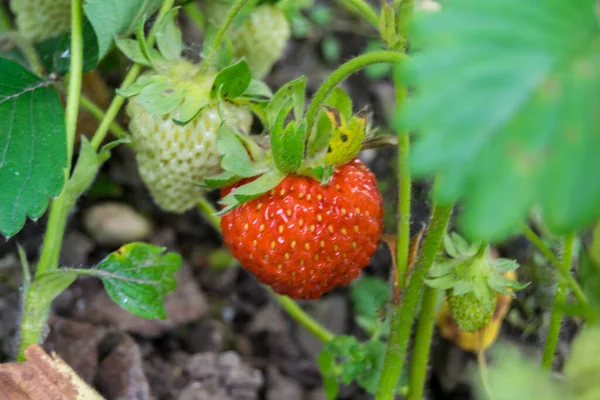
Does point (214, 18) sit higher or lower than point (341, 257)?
higher

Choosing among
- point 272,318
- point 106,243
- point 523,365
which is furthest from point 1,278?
point 523,365

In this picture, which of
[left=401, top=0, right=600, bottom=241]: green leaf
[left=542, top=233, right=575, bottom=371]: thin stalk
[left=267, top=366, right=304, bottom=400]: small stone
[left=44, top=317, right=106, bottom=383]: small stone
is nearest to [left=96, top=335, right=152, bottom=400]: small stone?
[left=44, top=317, right=106, bottom=383]: small stone

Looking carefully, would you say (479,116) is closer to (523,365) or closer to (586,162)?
(586,162)

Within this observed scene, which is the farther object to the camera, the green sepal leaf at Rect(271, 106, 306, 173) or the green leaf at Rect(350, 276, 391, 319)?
the green leaf at Rect(350, 276, 391, 319)

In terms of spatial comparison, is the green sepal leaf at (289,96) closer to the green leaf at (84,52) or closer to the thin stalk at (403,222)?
the thin stalk at (403,222)

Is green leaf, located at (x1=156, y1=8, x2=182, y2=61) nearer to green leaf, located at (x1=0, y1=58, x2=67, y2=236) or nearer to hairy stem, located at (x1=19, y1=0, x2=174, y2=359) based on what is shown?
hairy stem, located at (x1=19, y1=0, x2=174, y2=359)

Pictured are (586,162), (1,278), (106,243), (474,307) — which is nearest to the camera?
(586,162)

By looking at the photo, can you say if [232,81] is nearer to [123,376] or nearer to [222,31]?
[222,31]

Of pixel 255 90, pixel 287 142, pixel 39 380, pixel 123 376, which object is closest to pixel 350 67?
pixel 287 142
